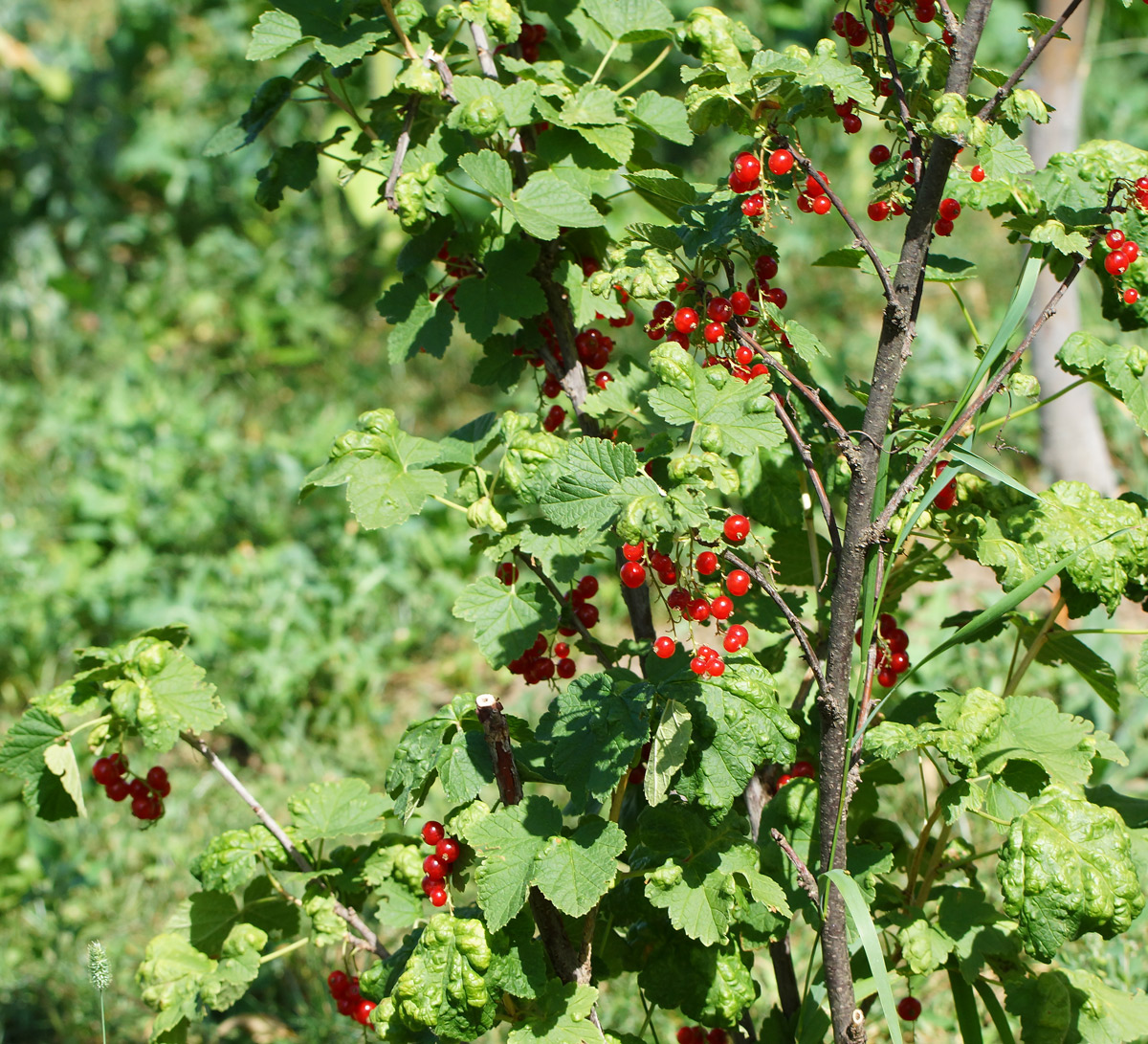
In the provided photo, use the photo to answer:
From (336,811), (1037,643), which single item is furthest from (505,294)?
(1037,643)

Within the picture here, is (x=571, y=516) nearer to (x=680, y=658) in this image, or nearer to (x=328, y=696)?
(x=680, y=658)

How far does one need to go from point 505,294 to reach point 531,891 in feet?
3.18

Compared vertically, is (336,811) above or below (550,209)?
below

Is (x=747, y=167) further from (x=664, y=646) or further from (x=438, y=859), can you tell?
(x=438, y=859)

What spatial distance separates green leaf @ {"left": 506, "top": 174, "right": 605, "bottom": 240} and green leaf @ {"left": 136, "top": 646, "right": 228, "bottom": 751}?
0.92 m

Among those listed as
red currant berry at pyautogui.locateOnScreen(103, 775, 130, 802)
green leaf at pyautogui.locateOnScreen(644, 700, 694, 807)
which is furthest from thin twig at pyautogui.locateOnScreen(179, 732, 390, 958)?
green leaf at pyautogui.locateOnScreen(644, 700, 694, 807)

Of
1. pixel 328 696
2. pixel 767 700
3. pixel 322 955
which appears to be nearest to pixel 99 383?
pixel 328 696

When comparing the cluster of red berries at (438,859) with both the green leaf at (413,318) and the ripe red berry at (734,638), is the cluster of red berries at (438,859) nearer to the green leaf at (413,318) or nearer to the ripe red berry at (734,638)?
the ripe red berry at (734,638)

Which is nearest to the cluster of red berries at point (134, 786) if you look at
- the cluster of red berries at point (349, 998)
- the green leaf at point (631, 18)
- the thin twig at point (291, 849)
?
the thin twig at point (291, 849)

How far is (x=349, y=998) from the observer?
6.39 feet

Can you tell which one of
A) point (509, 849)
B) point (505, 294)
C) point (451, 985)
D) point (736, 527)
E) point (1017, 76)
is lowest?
point (451, 985)

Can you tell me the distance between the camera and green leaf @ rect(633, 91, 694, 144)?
1800mm

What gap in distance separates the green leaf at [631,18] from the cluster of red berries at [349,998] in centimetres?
175

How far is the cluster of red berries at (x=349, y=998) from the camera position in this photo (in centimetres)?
186
